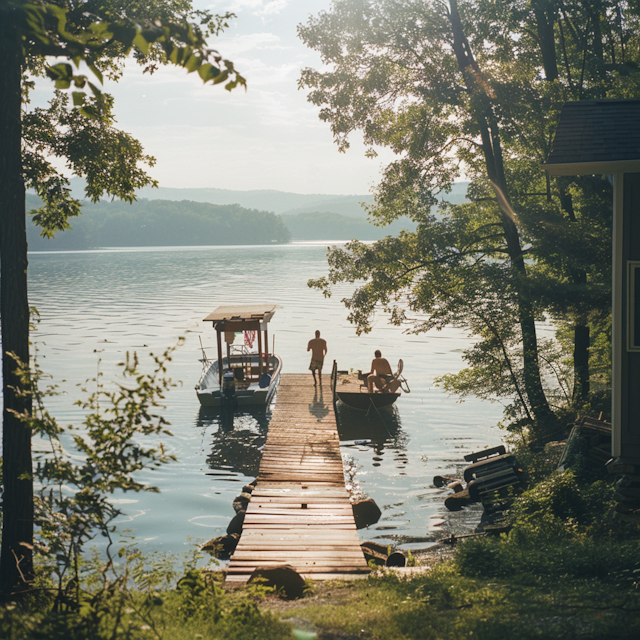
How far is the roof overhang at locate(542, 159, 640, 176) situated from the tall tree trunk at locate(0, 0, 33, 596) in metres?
7.38

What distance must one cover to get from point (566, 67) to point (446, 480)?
12700mm

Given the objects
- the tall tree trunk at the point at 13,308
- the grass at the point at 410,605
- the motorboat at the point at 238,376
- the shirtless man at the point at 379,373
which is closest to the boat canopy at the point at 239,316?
the motorboat at the point at 238,376

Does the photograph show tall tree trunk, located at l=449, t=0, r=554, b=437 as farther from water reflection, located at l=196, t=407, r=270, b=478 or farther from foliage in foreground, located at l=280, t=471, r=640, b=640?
water reflection, located at l=196, t=407, r=270, b=478

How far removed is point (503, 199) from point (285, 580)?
13595 mm

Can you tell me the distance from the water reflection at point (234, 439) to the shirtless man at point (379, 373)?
428 cm

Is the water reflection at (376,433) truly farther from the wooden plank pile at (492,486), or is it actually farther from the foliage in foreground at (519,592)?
the foliage in foreground at (519,592)


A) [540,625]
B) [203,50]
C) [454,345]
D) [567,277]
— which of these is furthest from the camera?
[454,345]

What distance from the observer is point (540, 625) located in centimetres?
558

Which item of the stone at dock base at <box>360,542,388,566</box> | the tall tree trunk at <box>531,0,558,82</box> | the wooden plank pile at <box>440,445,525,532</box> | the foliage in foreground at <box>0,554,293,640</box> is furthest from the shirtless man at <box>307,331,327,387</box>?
the foliage in foreground at <box>0,554,293,640</box>

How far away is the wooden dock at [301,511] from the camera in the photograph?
29.0 feet

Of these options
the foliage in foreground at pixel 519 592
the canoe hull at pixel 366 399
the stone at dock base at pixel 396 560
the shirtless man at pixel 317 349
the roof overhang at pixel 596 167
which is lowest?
the stone at dock base at pixel 396 560

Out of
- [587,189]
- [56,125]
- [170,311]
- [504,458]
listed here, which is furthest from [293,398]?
[170,311]

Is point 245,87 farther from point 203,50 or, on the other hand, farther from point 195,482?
point 195,482

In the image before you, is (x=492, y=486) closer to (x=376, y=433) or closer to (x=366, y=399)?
(x=376, y=433)
